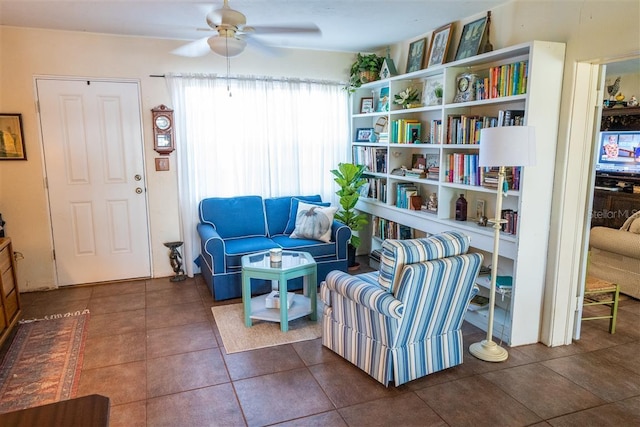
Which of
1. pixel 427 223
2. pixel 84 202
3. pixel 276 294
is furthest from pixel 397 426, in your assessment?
pixel 84 202

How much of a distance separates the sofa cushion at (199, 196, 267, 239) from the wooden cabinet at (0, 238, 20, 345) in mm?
1661

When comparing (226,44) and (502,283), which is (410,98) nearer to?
(502,283)

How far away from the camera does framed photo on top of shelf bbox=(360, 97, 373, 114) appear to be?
16.4ft

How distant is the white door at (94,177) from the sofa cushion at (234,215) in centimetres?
71

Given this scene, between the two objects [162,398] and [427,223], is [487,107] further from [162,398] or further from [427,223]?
[162,398]

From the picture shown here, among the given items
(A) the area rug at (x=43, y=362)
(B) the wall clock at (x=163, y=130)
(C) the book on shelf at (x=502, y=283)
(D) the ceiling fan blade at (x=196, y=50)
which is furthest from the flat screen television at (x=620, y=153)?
(A) the area rug at (x=43, y=362)

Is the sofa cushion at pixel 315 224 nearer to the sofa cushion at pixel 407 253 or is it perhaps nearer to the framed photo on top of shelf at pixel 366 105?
the framed photo on top of shelf at pixel 366 105

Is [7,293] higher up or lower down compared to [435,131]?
lower down

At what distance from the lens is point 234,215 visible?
4.50 meters

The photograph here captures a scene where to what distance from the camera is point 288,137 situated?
15.9 ft

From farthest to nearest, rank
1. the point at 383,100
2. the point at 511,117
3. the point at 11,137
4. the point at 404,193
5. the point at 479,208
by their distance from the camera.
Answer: the point at 383,100 → the point at 404,193 → the point at 11,137 → the point at 479,208 → the point at 511,117

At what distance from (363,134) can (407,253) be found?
2934 mm

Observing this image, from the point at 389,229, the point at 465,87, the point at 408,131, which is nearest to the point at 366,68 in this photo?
the point at 408,131

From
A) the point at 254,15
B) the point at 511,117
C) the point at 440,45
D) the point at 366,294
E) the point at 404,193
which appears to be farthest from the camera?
the point at 404,193
